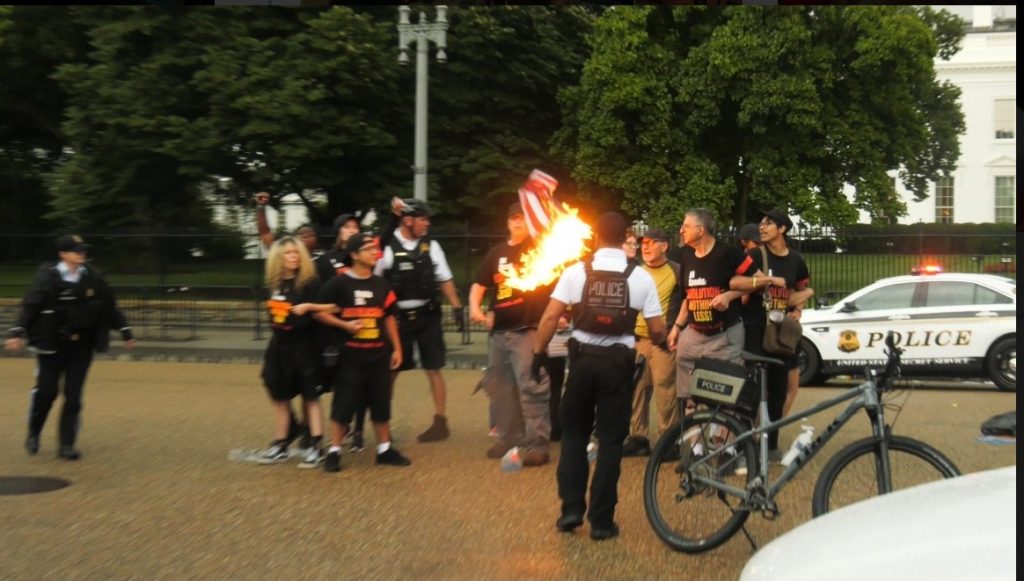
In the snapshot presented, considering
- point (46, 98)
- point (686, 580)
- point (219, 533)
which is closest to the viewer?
point (686, 580)

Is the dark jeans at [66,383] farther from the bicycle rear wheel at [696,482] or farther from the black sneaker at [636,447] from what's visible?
the bicycle rear wheel at [696,482]

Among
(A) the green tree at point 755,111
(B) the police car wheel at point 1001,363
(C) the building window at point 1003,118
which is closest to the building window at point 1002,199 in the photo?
(C) the building window at point 1003,118

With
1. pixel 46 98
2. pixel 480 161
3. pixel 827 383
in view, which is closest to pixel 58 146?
pixel 46 98

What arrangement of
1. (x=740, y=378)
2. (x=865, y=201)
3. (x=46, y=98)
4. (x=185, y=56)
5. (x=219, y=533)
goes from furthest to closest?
(x=865, y=201) → (x=46, y=98) → (x=185, y=56) → (x=219, y=533) → (x=740, y=378)

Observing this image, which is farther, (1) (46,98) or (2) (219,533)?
(1) (46,98)

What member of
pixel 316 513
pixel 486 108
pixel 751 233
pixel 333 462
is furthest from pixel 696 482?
pixel 486 108

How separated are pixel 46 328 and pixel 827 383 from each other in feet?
32.8

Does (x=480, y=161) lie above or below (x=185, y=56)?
below

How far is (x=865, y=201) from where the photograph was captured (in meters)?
34.2

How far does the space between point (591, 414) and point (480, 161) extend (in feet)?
71.1

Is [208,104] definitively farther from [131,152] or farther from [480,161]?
[480,161]

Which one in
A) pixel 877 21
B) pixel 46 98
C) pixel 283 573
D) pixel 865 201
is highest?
pixel 877 21

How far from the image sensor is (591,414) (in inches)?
254

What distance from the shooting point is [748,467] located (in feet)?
19.7
